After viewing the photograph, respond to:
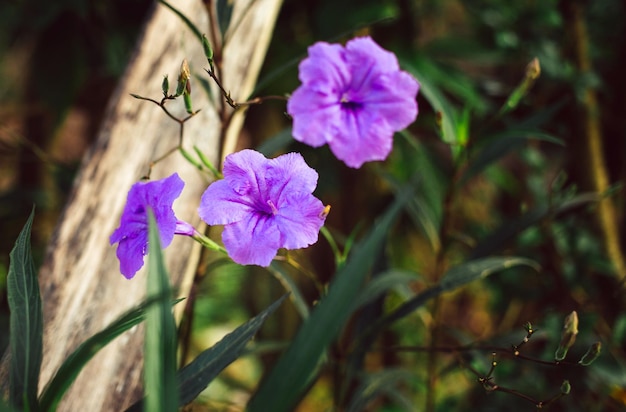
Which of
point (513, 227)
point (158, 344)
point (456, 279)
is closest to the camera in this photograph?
point (158, 344)

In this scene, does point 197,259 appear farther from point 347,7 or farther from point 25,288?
point 347,7

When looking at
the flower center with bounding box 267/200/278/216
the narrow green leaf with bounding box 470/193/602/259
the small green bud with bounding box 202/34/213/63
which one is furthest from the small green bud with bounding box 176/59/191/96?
the narrow green leaf with bounding box 470/193/602/259

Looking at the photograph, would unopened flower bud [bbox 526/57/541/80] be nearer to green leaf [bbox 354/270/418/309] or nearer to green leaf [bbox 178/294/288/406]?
green leaf [bbox 354/270/418/309]

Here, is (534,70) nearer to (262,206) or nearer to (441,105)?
(441,105)

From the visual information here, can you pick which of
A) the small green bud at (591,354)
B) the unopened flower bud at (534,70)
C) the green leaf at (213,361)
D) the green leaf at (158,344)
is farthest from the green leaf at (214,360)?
the unopened flower bud at (534,70)

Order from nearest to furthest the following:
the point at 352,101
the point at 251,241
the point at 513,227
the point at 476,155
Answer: the point at 251,241 → the point at 352,101 → the point at 513,227 → the point at 476,155

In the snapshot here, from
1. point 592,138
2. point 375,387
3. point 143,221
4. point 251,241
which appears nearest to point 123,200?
point 143,221

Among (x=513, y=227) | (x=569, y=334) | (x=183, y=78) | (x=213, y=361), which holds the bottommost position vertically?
(x=513, y=227)
